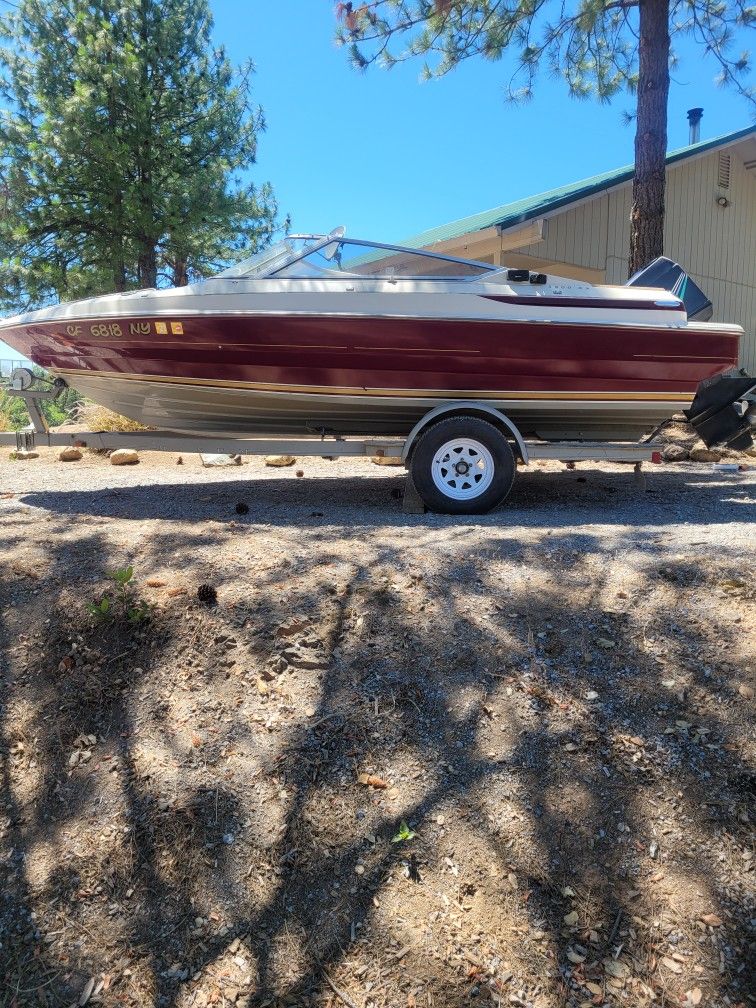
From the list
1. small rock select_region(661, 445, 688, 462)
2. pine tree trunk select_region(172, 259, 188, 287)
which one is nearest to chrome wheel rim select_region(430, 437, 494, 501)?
small rock select_region(661, 445, 688, 462)

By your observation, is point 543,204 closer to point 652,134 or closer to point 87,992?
point 652,134

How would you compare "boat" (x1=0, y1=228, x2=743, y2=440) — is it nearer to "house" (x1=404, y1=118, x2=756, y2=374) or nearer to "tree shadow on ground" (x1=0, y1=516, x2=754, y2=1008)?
"tree shadow on ground" (x1=0, y1=516, x2=754, y2=1008)

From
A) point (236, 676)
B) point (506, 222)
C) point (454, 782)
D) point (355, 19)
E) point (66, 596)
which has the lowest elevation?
point (454, 782)

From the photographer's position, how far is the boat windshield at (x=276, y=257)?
530 cm

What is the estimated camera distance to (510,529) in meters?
4.27

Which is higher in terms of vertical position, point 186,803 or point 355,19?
point 355,19

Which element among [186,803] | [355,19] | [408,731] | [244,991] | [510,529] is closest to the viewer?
[244,991]

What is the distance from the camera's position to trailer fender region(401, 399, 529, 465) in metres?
5.21

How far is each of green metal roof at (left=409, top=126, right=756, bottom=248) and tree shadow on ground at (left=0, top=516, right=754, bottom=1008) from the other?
8033 mm

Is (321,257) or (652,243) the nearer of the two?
(321,257)

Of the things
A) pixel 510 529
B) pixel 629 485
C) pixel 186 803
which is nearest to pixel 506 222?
pixel 629 485

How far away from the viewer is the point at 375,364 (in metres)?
5.22

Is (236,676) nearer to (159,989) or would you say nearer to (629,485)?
(159,989)

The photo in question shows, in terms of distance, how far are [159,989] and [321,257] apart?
473cm
